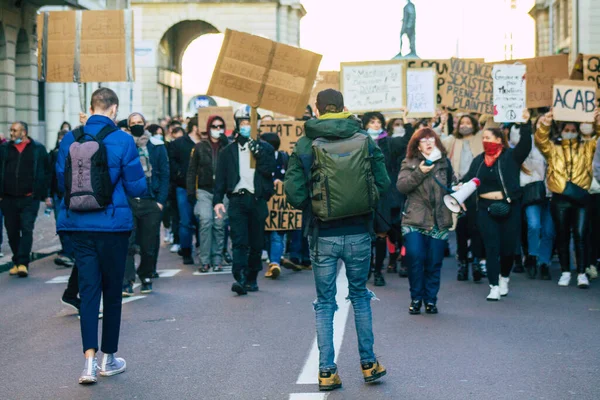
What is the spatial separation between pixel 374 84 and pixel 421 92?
749 millimetres

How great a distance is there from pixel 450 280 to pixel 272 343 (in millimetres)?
4844

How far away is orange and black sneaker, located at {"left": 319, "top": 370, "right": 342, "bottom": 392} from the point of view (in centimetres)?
721

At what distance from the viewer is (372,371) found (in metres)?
7.34

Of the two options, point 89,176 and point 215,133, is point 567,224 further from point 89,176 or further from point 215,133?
point 89,176

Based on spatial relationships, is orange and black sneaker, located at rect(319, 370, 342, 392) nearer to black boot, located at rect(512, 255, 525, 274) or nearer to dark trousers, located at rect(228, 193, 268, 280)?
dark trousers, located at rect(228, 193, 268, 280)

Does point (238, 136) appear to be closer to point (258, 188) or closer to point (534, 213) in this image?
point (258, 188)

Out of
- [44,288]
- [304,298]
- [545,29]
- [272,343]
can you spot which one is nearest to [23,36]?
[44,288]

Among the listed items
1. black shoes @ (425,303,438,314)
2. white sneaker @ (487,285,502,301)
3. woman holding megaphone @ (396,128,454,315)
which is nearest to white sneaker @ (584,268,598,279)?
white sneaker @ (487,285,502,301)

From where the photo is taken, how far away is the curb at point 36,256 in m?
15.4

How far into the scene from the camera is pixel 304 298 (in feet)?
38.4

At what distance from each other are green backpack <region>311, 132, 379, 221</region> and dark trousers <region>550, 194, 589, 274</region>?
6234 millimetres

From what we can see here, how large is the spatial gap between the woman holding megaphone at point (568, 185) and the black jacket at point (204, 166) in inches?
159

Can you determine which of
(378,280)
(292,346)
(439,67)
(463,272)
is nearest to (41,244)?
(439,67)

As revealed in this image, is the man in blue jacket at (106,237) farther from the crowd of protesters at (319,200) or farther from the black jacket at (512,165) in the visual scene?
the black jacket at (512,165)
